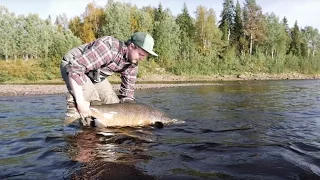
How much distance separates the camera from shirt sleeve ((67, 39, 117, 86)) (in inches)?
215

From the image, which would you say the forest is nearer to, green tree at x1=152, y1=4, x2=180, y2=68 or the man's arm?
green tree at x1=152, y1=4, x2=180, y2=68

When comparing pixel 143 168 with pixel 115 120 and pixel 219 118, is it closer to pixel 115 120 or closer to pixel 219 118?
pixel 115 120

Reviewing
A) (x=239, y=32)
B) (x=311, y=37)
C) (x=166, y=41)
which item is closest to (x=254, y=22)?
(x=239, y=32)

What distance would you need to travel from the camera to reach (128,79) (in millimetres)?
7371

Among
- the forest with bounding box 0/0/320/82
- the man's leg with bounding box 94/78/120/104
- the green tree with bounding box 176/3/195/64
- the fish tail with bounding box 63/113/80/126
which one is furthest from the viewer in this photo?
the green tree with bounding box 176/3/195/64

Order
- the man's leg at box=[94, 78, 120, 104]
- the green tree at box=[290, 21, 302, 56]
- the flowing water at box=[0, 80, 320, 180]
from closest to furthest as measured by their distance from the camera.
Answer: the flowing water at box=[0, 80, 320, 180] < the man's leg at box=[94, 78, 120, 104] < the green tree at box=[290, 21, 302, 56]

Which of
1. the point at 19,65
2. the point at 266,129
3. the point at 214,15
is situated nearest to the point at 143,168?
the point at 266,129

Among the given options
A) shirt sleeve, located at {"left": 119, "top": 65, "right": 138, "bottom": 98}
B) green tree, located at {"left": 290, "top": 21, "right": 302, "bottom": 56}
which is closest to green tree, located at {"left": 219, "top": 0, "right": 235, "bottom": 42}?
green tree, located at {"left": 290, "top": 21, "right": 302, "bottom": 56}

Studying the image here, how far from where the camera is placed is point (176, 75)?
53.6 metres

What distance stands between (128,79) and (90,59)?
1.76 meters

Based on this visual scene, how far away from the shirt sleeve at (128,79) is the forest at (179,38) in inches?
1626

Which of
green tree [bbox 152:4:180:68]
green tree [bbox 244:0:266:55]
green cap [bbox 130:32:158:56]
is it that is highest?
green tree [bbox 244:0:266:55]

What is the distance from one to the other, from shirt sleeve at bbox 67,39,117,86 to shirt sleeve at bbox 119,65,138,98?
1204 mm

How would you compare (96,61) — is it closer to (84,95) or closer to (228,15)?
(84,95)
